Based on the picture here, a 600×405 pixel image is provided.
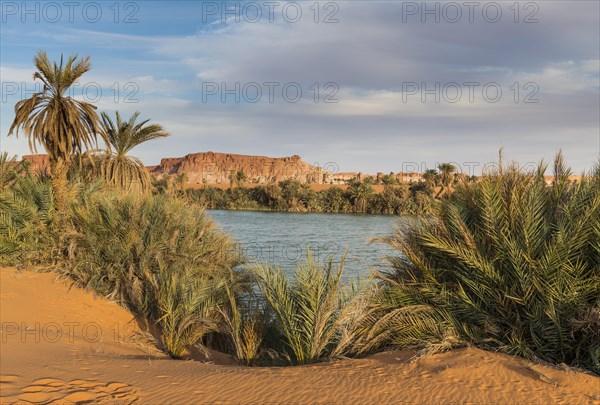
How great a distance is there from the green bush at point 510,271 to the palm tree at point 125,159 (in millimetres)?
14965

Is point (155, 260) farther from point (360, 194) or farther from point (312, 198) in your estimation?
point (312, 198)

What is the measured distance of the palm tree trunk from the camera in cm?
1338

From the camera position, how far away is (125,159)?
20422mm

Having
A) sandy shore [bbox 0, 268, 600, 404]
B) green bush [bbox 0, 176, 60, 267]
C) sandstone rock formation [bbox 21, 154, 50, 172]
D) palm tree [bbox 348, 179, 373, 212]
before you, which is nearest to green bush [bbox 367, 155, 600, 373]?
sandy shore [bbox 0, 268, 600, 404]

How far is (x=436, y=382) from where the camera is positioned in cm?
555

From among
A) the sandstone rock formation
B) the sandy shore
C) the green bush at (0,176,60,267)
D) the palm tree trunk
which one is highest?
the sandstone rock formation

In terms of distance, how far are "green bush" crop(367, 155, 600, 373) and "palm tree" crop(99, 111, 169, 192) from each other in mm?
14965

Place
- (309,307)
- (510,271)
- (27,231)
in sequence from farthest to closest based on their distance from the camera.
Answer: (27,231) < (309,307) < (510,271)

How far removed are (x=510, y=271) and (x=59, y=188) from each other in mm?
12565

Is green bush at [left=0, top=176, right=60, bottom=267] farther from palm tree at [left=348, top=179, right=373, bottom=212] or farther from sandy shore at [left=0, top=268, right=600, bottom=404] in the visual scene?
palm tree at [left=348, top=179, right=373, bottom=212]

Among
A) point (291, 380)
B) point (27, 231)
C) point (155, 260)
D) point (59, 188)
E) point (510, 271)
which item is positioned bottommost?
point (291, 380)

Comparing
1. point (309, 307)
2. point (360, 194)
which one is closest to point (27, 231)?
point (309, 307)

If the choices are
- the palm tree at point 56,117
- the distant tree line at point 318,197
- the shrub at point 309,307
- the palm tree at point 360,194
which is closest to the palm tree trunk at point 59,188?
the palm tree at point 56,117

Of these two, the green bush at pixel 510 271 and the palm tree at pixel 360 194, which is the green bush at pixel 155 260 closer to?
the green bush at pixel 510 271
